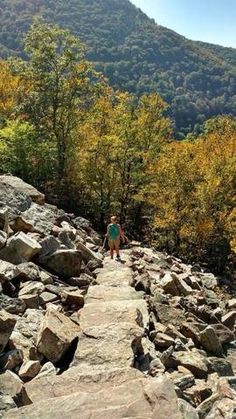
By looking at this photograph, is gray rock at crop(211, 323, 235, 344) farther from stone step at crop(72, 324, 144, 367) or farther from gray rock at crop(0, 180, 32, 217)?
gray rock at crop(0, 180, 32, 217)

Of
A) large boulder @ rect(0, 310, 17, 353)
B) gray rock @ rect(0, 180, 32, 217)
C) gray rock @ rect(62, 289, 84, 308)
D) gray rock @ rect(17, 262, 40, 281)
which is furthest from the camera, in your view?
gray rock @ rect(0, 180, 32, 217)

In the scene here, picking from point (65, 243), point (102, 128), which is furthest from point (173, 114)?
point (65, 243)

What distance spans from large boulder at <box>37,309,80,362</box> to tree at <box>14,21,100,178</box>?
27399 mm

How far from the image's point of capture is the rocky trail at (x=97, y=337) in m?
8.50

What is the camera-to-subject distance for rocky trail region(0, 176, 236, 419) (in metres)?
8.50

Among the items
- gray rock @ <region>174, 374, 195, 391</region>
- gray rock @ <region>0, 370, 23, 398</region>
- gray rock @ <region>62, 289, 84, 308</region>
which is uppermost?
gray rock @ <region>0, 370, 23, 398</region>

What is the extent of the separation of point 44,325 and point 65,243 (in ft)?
26.9

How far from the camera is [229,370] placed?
47.2 ft

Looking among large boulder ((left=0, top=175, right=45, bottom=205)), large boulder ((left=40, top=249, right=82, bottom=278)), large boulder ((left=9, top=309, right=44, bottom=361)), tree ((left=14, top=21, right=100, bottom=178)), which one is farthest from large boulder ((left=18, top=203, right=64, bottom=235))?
tree ((left=14, top=21, right=100, bottom=178))

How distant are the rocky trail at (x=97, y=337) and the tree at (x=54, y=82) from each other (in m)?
17.3

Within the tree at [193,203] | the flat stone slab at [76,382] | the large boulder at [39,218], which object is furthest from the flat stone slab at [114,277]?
the tree at [193,203]

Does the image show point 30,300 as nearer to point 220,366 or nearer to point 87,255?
point 220,366

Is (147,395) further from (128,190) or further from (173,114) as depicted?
(173,114)

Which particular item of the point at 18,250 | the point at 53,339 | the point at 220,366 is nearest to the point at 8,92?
the point at 18,250
